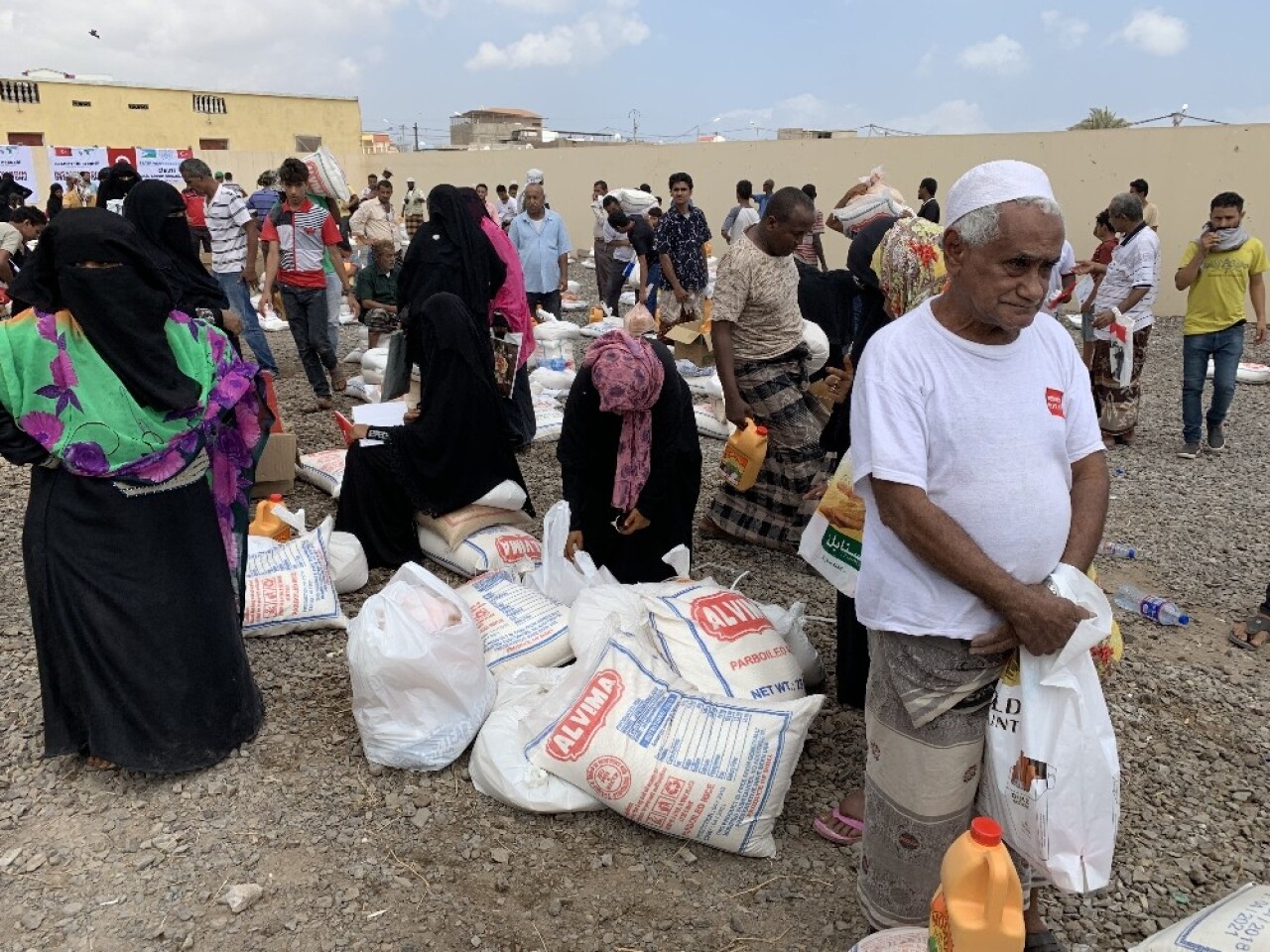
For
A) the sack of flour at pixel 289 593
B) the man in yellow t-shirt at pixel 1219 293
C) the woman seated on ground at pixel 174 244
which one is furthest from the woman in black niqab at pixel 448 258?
the man in yellow t-shirt at pixel 1219 293

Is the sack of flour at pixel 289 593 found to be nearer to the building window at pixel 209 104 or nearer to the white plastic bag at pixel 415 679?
the white plastic bag at pixel 415 679

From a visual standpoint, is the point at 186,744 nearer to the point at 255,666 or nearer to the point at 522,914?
the point at 255,666

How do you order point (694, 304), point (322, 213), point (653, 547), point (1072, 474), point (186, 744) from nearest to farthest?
point (1072, 474) → point (186, 744) → point (653, 547) → point (322, 213) → point (694, 304)

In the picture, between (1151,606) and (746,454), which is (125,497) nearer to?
(746,454)

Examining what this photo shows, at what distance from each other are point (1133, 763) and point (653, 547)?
172 centimetres

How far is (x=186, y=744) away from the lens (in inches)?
104

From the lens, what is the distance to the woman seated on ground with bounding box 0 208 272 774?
7.52 ft

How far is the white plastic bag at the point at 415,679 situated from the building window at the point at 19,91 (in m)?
27.7

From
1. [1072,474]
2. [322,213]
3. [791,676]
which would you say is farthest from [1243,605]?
[322,213]

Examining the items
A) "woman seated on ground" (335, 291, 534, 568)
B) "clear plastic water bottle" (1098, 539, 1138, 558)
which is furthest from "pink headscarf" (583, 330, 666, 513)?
"clear plastic water bottle" (1098, 539, 1138, 558)

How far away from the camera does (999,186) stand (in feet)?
5.06

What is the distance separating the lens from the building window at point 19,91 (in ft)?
77.2

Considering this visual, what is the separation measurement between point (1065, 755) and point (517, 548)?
267 cm

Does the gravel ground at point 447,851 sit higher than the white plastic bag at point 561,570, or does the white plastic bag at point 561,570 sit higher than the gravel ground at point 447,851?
the white plastic bag at point 561,570
